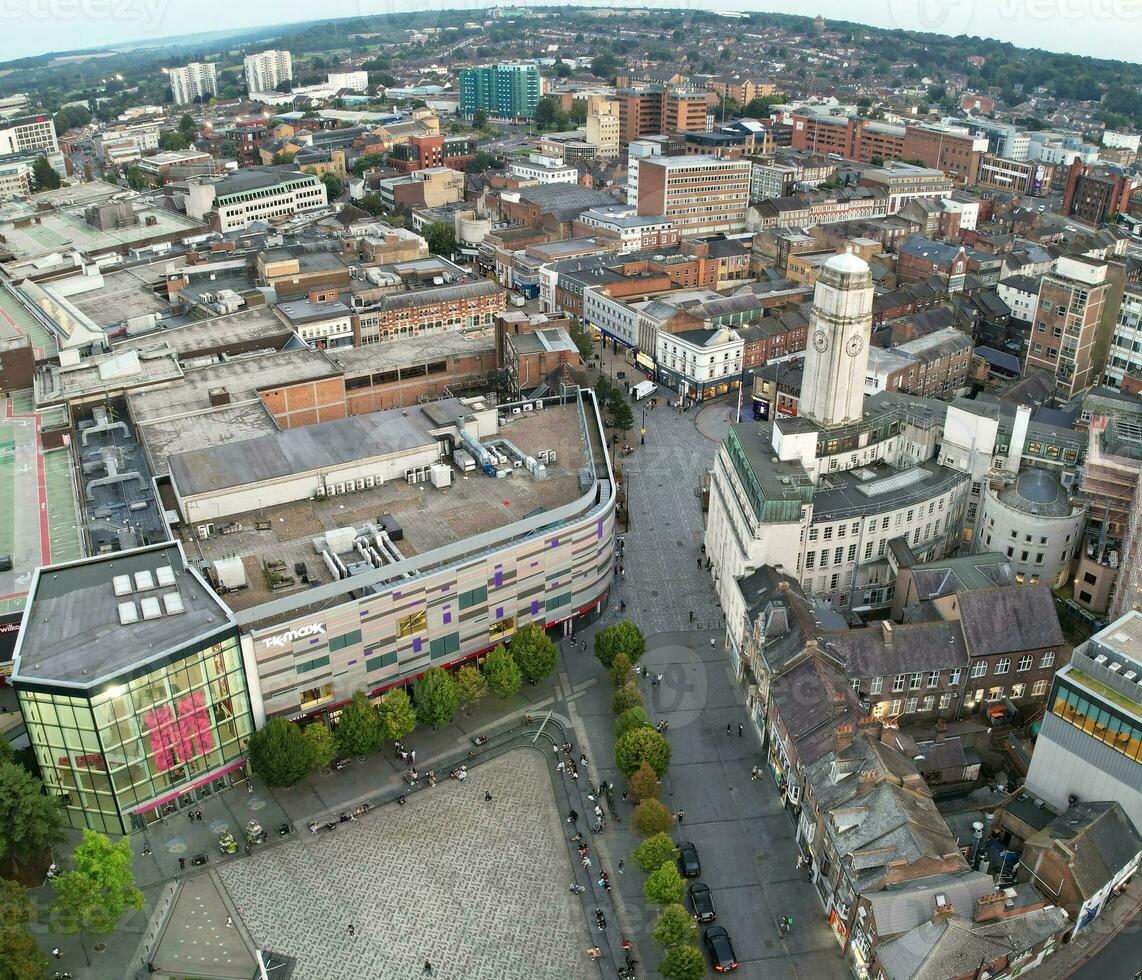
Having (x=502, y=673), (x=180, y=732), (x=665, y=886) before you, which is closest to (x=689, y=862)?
(x=665, y=886)

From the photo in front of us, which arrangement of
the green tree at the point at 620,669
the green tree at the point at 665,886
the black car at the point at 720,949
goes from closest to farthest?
the black car at the point at 720,949, the green tree at the point at 665,886, the green tree at the point at 620,669

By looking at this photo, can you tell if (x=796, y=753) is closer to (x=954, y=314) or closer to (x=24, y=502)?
(x=24, y=502)

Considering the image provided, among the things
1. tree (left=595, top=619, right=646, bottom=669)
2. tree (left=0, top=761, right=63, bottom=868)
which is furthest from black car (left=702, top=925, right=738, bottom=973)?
tree (left=0, top=761, right=63, bottom=868)

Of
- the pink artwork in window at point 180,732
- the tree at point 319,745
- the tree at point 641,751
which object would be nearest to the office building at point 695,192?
the tree at point 641,751

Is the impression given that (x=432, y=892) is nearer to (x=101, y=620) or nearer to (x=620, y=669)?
(x=620, y=669)

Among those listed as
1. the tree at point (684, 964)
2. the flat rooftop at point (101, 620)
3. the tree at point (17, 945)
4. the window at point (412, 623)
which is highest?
the flat rooftop at point (101, 620)

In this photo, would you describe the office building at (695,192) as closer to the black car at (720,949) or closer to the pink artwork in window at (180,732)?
the pink artwork in window at (180,732)

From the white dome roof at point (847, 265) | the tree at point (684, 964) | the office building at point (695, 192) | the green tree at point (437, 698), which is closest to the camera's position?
the tree at point (684, 964)
